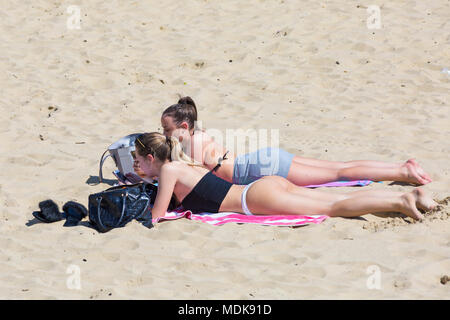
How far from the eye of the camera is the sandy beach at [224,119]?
12.1 ft

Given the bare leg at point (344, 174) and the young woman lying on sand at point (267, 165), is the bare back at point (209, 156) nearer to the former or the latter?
the young woman lying on sand at point (267, 165)

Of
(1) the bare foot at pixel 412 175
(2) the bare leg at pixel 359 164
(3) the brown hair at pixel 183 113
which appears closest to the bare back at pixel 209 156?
(3) the brown hair at pixel 183 113

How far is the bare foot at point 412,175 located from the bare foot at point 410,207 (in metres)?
0.77

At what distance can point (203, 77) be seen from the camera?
7.95 m

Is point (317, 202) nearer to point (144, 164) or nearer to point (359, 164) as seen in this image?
point (359, 164)

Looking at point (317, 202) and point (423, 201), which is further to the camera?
point (317, 202)

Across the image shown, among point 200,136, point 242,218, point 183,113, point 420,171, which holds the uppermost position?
point 183,113

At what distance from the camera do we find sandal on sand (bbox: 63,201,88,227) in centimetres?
460

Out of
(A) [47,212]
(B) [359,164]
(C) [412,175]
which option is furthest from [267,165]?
(A) [47,212]

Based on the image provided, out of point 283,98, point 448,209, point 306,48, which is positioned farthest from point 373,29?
point 448,209

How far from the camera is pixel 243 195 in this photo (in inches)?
181

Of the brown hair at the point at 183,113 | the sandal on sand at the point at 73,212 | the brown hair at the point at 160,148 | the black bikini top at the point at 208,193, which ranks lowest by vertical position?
the sandal on sand at the point at 73,212

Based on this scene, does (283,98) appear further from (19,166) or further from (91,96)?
(19,166)

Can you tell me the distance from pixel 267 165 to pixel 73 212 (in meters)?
1.61
